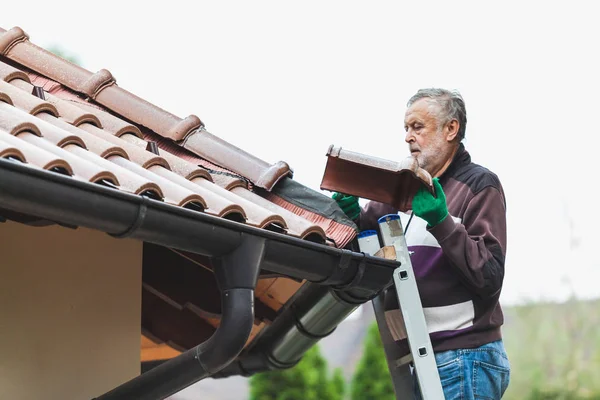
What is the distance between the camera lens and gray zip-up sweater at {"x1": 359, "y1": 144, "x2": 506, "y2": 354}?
340 centimetres

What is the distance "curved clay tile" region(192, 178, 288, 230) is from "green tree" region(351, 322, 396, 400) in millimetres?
5899

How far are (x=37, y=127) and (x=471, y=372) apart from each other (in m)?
1.75

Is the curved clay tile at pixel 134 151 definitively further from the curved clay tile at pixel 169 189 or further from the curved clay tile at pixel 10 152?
the curved clay tile at pixel 10 152

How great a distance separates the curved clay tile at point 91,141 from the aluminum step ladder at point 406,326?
3.49 feet

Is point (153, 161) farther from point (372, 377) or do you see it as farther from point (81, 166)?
point (372, 377)

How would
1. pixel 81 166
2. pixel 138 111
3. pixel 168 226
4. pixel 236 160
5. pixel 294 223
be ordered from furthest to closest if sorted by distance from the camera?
pixel 138 111
pixel 236 160
pixel 294 223
pixel 168 226
pixel 81 166

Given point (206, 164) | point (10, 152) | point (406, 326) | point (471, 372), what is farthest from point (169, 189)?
point (471, 372)

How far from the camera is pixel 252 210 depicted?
9.94ft

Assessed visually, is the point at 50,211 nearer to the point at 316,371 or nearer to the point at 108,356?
the point at 108,356

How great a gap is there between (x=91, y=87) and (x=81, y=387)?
122 cm

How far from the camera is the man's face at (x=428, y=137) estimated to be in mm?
3783

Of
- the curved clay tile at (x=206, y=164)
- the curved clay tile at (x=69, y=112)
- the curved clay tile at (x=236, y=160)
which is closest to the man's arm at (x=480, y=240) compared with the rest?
the curved clay tile at (x=236, y=160)

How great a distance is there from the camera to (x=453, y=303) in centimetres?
352

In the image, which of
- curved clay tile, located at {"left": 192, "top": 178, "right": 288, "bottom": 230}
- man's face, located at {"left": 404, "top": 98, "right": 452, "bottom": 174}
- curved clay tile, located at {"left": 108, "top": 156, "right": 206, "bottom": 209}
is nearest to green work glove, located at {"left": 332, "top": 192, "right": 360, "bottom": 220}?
man's face, located at {"left": 404, "top": 98, "right": 452, "bottom": 174}
